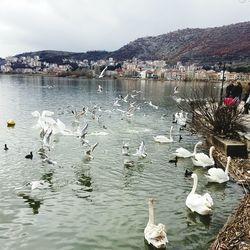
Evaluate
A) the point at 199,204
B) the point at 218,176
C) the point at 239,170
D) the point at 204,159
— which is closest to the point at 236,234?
the point at 199,204

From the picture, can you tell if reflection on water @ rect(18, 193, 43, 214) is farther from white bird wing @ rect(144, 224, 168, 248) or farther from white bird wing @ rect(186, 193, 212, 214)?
white bird wing @ rect(186, 193, 212, 214)

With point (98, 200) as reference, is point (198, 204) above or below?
above

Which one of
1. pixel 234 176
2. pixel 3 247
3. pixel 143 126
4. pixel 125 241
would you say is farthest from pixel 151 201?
pixel 143 126

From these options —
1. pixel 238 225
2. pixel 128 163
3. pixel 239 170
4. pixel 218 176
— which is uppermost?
pixel 238 225

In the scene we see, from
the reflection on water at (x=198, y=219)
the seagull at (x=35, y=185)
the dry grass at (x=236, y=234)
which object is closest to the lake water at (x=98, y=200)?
the reflection on water at (x=198, y=219)

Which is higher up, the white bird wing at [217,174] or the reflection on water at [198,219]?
the white bird wing at [217,174]

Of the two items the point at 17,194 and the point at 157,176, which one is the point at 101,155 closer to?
the point at 157,176

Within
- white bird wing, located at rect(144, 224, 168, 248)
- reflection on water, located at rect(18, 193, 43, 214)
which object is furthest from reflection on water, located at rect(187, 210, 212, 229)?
reflection on water, located at rect(18, 193, 43, 214)

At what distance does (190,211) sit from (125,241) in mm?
2556

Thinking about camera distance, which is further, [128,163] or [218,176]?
[128,163]

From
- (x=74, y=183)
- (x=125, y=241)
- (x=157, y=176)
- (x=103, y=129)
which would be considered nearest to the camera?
(x=125, y=241)

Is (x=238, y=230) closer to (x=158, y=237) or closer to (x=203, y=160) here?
(x=158, y=237)

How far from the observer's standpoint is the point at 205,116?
20.5 m

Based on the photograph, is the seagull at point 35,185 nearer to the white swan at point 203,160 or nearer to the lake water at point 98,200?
the lake water at point 98,200
